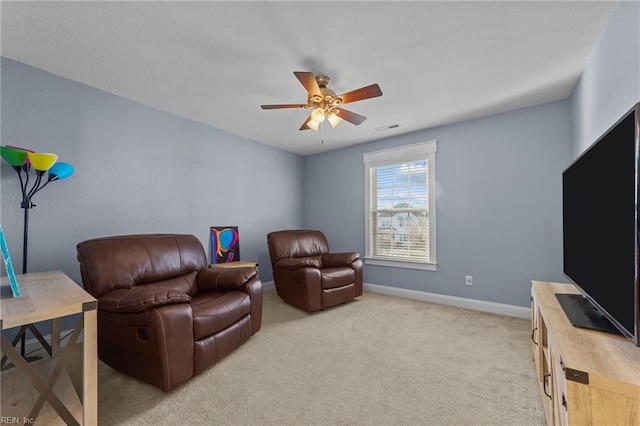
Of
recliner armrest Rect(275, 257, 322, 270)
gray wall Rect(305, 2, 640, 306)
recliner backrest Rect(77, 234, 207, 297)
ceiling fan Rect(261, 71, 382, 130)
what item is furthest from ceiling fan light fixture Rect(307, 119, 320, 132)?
gray wall Rect(305, 2, 640, 306)

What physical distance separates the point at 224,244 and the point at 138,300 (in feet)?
6.94

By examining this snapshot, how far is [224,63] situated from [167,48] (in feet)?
1.35

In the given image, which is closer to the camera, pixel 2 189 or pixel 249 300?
pixel 2 189

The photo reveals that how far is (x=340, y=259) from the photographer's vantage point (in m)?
3.81

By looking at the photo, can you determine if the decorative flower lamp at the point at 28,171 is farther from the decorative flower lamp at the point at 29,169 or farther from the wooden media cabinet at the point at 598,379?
the wooden media cabinet at the point at 598,379

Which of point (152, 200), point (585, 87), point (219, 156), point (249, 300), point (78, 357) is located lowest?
point (78, 357)

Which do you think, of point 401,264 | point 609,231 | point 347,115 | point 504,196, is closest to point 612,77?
point 609,231

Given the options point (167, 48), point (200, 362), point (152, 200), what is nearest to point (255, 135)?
point (152, 200)

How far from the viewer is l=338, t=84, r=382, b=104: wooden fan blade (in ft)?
6.86

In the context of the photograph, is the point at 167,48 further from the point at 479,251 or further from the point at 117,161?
the point at 479,251

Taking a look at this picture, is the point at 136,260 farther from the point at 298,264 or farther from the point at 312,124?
the point at 312,124

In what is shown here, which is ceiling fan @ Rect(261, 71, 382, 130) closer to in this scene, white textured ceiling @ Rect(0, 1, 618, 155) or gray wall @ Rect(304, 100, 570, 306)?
white textured ceiling @ Rect(0, 1, 618, 155)

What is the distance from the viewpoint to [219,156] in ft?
12.6

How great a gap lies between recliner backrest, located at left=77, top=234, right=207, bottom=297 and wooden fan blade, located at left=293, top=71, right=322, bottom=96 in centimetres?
195
